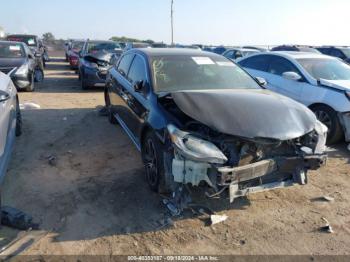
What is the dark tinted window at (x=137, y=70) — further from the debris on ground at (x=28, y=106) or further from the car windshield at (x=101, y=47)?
the car windshield at (x=101, y=47)

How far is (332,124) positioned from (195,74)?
2885 millimetres

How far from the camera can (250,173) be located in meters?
3.53

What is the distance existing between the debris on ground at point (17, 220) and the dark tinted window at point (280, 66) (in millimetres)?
5892

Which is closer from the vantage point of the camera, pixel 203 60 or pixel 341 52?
pixel 203 60

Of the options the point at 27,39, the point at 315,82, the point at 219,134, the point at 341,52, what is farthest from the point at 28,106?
the point at 341,52

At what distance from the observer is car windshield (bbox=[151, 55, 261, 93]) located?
4773mm

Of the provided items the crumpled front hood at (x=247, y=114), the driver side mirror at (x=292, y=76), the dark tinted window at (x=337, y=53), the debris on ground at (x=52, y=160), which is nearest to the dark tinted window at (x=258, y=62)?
the driver side mirror at (x=292, y=76)

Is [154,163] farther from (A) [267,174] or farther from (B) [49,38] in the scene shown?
(B) [49,38]

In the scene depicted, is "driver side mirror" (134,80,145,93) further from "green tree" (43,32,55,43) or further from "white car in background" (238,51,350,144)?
"green tree" (43,32,55,43)

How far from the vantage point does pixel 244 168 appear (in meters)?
3.48

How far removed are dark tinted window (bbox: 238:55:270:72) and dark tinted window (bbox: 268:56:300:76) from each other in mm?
188

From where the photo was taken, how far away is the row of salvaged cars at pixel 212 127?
3480mm

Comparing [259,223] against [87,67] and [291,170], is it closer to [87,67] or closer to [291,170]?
[291,170]

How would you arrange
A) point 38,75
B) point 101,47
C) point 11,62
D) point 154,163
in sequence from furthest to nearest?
1. point 101,47
2. point 38,75
3. point 11,62
4. point 154,163
